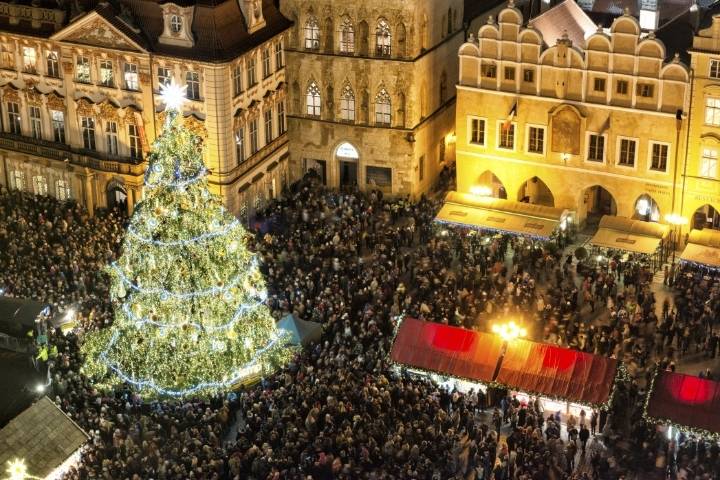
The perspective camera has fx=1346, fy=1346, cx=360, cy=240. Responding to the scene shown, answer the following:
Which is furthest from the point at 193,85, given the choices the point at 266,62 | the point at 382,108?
the point at 382,108

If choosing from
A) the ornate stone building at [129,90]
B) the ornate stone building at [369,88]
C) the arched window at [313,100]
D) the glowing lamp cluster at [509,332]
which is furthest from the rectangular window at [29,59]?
the glowing lamp cluster at [509,332]

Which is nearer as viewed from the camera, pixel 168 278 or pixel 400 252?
pixel 168 278

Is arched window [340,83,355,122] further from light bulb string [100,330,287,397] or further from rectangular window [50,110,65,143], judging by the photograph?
light bulb string [100,330,287,397]

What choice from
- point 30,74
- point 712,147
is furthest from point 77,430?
point 712,147

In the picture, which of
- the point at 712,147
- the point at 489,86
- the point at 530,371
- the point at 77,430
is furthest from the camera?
the point at 489,86

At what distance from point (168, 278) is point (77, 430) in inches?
292

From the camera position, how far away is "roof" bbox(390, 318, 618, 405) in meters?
57.6

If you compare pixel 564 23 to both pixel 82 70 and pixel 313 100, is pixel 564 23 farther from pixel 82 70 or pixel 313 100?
Answer: pixel 82 70

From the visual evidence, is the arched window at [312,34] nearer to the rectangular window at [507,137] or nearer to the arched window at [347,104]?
the arched window at [347,104]

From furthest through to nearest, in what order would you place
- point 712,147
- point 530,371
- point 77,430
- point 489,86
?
→ point 489,86, point 712,147, point 530,371, point 77,430

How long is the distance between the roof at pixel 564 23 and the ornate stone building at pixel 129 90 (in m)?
15.5

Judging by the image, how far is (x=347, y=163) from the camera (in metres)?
84.9

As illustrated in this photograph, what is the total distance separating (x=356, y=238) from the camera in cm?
7469

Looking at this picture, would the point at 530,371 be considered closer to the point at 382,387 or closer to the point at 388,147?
the point at 382,387
